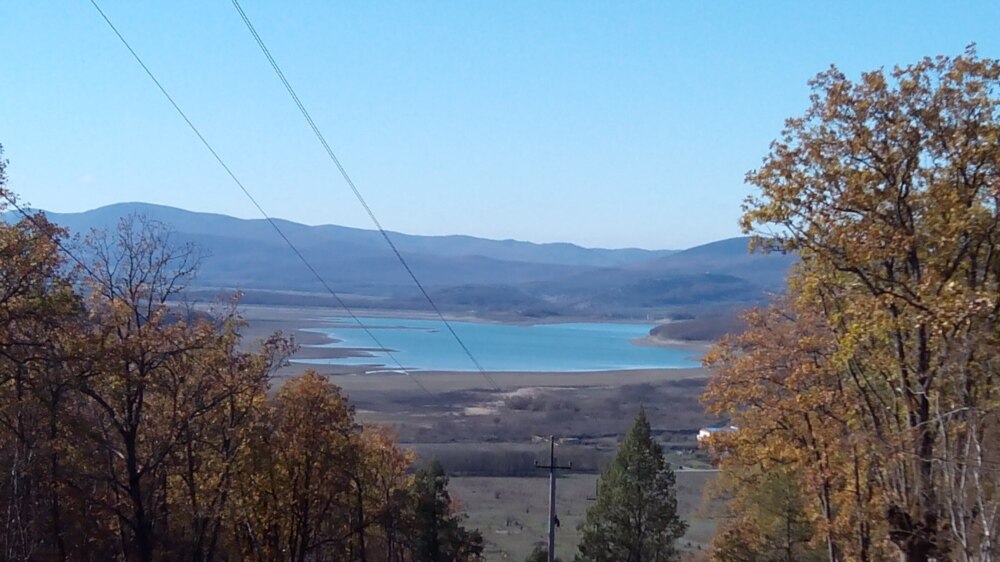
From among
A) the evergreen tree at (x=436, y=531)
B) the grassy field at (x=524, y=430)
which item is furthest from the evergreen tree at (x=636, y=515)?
the evergreen tree at (x=436, y=531)

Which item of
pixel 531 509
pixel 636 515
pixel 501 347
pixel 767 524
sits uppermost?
pixel 501 347

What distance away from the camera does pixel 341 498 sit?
1000 inches

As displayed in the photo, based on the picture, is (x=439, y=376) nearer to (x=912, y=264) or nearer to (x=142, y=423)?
(x=142, y=423)

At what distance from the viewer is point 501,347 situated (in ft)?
310

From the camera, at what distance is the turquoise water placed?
7662cm

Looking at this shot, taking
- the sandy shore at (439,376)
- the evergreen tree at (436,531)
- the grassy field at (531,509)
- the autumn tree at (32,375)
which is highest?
the autumn tree at (32,375)

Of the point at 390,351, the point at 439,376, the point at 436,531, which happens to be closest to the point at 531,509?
the point at 436,531

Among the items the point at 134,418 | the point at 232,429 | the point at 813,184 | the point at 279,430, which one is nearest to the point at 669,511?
the point at 279,430

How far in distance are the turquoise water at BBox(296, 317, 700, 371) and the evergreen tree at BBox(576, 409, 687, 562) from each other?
125ft

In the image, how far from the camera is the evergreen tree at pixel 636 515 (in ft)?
108

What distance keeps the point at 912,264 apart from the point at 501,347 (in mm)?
83134

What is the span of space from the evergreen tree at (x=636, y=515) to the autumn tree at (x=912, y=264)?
1961cm

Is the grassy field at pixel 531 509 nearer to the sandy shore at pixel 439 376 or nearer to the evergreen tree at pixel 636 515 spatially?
the evergreen tree at pixel 636 515

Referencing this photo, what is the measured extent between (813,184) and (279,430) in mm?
13678
